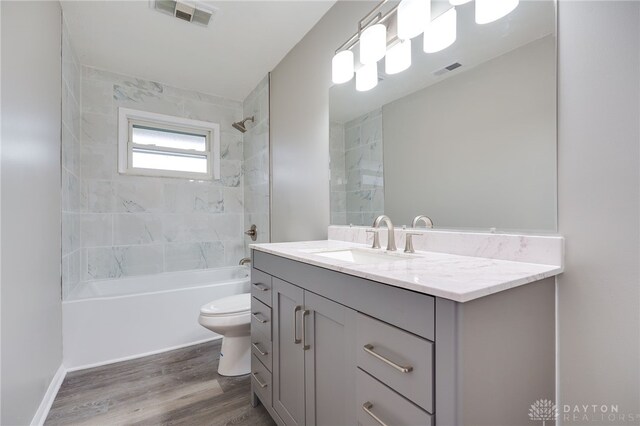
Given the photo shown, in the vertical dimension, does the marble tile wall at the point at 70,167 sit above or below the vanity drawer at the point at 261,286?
above

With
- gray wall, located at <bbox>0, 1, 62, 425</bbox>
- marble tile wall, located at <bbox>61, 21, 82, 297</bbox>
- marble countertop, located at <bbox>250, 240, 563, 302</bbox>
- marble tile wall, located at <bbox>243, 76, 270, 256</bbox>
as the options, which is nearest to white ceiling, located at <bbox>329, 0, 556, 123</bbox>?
marble countertop, located at <bbox>250, 240, 563, 302</bbox>

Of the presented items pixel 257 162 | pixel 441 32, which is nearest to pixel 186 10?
pixel 257 162

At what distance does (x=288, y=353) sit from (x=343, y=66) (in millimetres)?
1612

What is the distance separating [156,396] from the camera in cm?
172

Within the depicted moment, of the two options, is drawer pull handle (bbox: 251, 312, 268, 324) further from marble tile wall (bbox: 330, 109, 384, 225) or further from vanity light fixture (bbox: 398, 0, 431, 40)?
vanity light fixture (bbox: 398, 0, 431, 40)

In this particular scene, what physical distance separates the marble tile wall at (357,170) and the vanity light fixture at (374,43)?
28 centimetres

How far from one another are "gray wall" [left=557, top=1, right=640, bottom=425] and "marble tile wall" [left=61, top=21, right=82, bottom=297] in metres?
2.86

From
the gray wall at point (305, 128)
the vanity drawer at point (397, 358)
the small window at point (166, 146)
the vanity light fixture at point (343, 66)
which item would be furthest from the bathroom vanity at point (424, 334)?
the small window at point (166, 146)

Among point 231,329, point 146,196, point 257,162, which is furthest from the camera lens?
point 257,162

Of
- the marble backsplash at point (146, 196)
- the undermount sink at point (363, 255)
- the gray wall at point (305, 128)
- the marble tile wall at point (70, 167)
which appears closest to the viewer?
the undermount sink at point (363, 255)

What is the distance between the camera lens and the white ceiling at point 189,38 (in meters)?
1.97

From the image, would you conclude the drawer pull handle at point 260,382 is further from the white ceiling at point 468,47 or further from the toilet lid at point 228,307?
the white ceiling at point 468,47

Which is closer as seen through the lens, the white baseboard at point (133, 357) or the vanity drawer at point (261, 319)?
the vanity drawer at point (261, 319)

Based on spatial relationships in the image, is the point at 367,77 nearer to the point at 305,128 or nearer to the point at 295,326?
the point at 305,128
